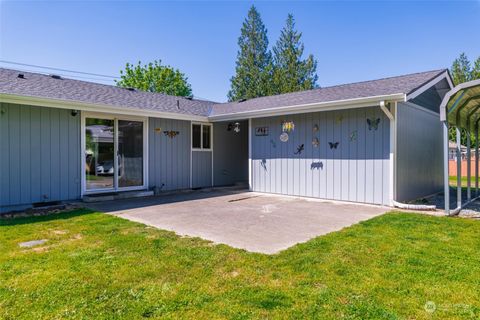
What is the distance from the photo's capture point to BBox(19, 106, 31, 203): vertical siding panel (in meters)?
6.62

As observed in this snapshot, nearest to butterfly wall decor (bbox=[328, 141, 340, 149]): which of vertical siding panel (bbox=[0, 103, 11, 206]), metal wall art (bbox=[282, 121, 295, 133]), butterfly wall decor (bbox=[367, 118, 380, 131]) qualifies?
butterfly wall decor (bbox=[367, 118, 380, 131])

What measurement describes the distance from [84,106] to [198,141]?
3985 millimetres

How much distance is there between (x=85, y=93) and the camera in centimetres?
816

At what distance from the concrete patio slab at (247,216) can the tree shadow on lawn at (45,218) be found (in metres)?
0.44

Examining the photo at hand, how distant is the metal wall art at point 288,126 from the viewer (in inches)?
340

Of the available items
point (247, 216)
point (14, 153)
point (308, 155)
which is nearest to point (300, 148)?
point (308, 155)

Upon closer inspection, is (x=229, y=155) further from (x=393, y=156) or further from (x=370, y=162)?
(x=393, y=156)

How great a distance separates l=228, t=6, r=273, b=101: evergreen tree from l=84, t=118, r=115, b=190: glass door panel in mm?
21236

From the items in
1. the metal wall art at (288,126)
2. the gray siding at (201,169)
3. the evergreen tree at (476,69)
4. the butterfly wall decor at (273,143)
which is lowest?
the gray siding at (201,169)

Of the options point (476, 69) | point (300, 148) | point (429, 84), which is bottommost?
point (300, 148)

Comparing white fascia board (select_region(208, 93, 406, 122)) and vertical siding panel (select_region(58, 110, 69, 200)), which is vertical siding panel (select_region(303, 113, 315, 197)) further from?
vertical siding panel (select_region(58, 110, 69, 200))

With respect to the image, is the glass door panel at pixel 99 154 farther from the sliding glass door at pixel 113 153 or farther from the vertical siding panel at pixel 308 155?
the vertical siding panel at pixel 308 155

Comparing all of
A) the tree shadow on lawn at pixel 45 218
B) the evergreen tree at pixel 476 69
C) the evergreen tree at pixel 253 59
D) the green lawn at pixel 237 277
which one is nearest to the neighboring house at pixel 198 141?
the tree shadow on lawn at pixel 45 218

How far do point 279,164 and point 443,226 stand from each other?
184 inches
